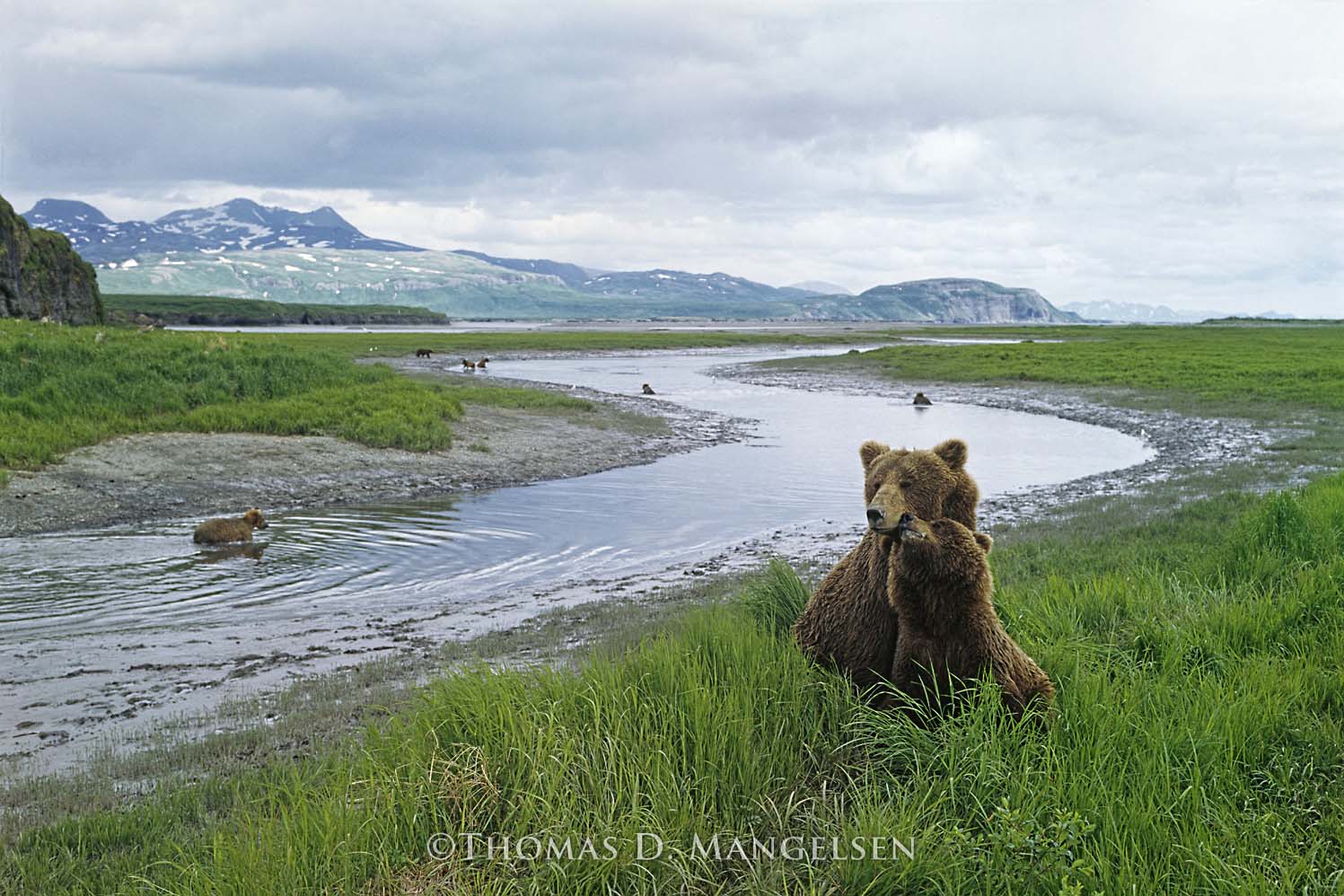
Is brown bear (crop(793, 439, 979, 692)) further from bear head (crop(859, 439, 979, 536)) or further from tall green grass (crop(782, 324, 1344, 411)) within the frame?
tall green grass (crop(782, 324, 1344, 411))

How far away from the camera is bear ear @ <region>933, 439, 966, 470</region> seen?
13.3ft

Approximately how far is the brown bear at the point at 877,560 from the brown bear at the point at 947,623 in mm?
96

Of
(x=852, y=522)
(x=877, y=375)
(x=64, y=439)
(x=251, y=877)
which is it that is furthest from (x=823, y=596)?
(x=877, y=375)

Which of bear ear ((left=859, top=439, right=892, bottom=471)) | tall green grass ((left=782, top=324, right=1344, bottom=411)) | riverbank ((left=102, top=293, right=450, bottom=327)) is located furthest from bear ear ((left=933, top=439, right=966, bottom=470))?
riverbank ((left=102, top=293, right=450, bottom=327))

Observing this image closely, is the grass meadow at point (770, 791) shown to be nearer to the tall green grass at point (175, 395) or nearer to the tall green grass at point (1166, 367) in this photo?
the tall green grass at point (175, 395)

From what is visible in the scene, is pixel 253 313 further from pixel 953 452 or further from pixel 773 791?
pixel 953 452

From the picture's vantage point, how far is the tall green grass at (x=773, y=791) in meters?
3.63

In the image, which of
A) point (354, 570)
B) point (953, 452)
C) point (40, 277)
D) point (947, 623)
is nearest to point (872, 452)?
point (953, 452)

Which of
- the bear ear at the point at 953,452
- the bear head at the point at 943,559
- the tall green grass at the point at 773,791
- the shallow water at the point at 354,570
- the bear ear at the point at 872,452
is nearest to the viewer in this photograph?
the tall green grass at the point at 773,791

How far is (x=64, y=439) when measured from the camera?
1800 cm

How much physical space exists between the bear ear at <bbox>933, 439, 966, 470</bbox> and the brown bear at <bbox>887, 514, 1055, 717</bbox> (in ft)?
1.02

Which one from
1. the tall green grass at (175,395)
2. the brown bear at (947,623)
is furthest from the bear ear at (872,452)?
the tall green grass at (175,395)

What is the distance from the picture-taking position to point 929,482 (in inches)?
155

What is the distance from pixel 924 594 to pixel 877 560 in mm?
364
